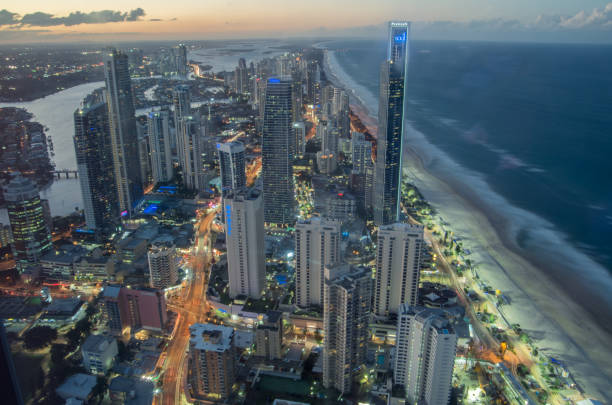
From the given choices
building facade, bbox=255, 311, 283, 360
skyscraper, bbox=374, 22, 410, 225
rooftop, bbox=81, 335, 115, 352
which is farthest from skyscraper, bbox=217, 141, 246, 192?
rooftop, bbox=81, 335, 115, 352

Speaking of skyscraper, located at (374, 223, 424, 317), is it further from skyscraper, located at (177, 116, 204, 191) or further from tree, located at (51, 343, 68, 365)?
skyscraper, located at (177, 116, 204, 191)

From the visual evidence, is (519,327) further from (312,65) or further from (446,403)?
(312,65)

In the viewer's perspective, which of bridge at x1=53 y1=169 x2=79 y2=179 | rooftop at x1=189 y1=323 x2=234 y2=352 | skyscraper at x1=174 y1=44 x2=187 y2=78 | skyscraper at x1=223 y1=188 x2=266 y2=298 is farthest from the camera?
skyscraper at x1=174 y1=44 x2=187 y2=78

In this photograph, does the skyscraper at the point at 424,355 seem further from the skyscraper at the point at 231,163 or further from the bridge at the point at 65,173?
the bridge at the point at 65,173

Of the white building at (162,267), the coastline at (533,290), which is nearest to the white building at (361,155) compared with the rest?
the coastline at (533,290)

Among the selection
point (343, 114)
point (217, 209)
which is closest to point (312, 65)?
point (343, 114)

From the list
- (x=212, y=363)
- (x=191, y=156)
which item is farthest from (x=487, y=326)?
(x=191, y=156)
